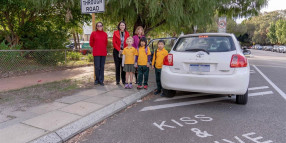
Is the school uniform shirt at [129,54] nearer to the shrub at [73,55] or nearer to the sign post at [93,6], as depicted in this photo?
the sign post at [93,6]

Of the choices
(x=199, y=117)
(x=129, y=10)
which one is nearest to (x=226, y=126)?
(x=199, y=117)

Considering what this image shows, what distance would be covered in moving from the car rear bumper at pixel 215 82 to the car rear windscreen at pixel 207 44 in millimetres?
594

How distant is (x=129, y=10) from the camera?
25.5ft

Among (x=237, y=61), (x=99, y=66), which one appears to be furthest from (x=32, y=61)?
(x=237, y=61)

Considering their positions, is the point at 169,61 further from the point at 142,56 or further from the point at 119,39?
the point at 119,39

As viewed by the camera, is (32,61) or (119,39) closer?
(119,39)

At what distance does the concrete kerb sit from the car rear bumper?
48.8 inches

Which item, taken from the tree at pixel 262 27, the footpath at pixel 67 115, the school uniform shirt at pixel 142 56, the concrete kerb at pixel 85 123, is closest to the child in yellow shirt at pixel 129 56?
the school uniform shirt at pixel 142 56

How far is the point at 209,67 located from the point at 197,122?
1205mm

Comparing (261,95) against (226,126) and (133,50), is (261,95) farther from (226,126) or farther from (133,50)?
(133,50)

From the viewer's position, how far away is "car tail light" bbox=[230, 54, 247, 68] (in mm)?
4339

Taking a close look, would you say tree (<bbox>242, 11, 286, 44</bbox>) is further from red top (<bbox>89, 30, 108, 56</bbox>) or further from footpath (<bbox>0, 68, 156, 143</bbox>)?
footpath (<bbox>0, 68, 156, 143</bbox>)

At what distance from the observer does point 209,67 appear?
4.46m

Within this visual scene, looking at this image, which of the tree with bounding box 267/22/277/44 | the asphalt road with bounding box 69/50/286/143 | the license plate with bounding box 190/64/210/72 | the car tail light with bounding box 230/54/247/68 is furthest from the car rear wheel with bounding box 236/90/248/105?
the tree with bounding box 267/22/277/44
